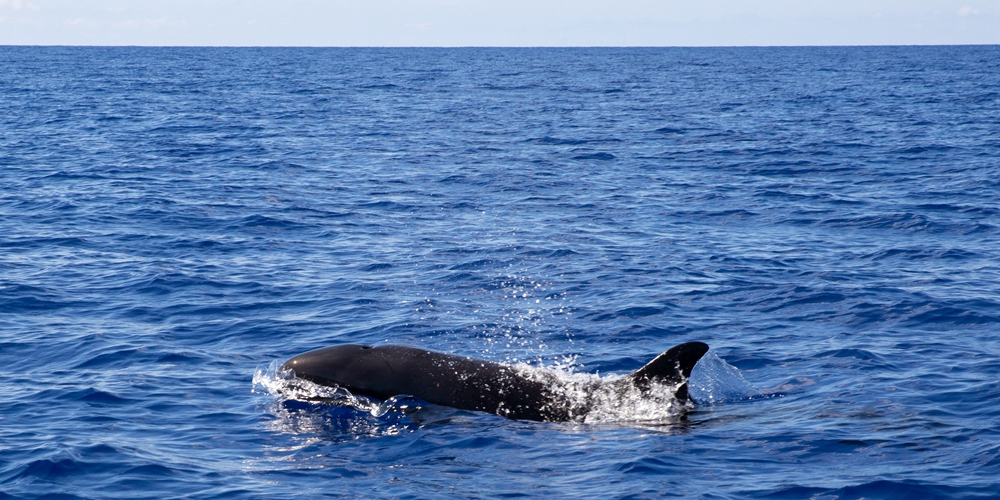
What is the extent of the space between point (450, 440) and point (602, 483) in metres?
2.29

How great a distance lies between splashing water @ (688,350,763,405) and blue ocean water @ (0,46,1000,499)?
0.06 meters

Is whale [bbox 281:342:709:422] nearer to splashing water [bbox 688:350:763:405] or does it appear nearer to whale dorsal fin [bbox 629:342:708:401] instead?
whale dorsal fin [bbox 629:342:708:401]

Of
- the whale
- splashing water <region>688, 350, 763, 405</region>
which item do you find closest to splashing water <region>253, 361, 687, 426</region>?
the whale

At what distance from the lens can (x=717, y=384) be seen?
14.6 meters

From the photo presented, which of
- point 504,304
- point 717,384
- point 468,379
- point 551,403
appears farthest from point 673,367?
point 504,304

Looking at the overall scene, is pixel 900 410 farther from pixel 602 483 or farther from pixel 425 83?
pixel 425 83

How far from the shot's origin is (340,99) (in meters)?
75.4

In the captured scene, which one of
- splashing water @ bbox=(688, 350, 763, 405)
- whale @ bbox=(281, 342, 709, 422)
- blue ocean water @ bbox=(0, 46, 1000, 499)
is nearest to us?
blue ocean water @ bbox=(0, 46, 1000, 499)

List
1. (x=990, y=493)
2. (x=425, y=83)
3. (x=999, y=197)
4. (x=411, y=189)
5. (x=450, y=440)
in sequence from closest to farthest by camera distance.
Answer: (x=990, y=493), (x=450, y=440), (x=999, y=197), (x=411, y=189), (x=425, y=83)

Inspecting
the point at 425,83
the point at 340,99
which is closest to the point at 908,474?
the point at 340,99

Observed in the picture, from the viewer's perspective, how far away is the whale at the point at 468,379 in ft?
42.8

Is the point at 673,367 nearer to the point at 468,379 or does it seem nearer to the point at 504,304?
the point at 468,379

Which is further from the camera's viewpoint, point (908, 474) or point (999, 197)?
point (999, 197)

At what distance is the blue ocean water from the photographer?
11.6 m
